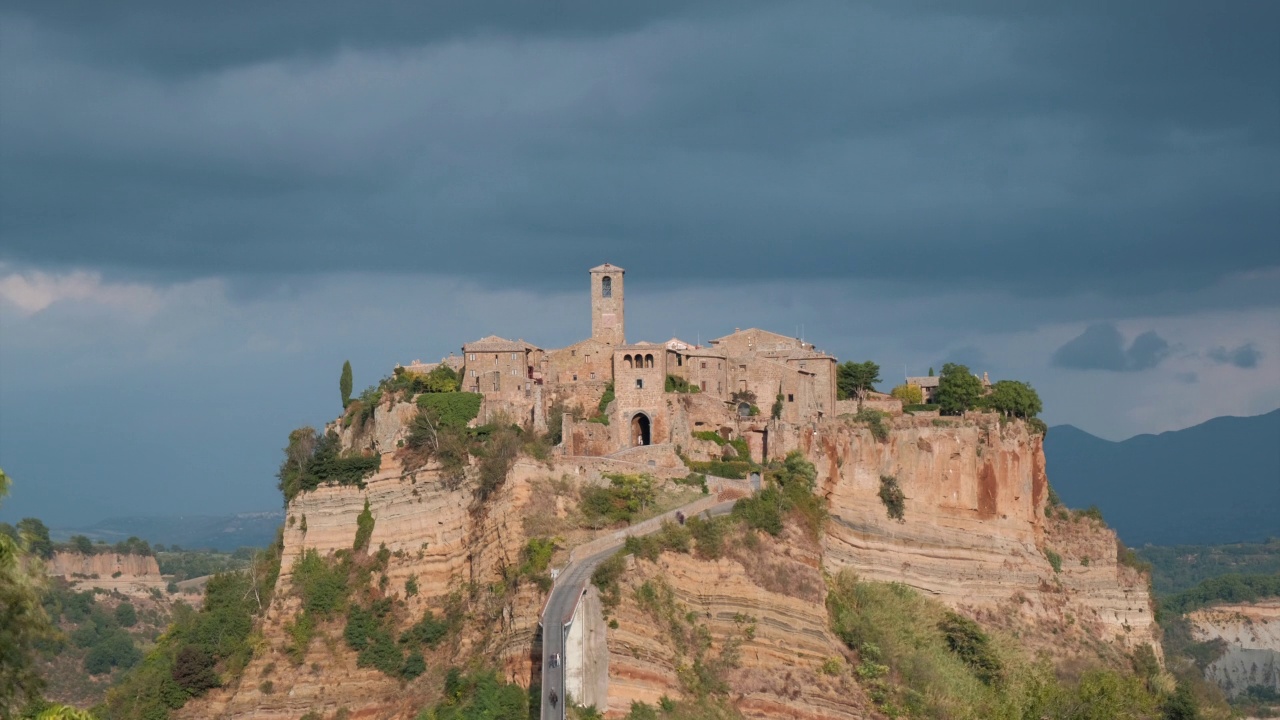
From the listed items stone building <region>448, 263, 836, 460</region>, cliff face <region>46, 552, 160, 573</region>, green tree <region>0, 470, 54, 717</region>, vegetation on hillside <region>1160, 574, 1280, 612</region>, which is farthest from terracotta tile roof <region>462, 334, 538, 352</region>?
vegetation on hillside <region>1160, 574, 1280, 612</region>

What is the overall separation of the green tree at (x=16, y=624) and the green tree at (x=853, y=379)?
56.3 meters

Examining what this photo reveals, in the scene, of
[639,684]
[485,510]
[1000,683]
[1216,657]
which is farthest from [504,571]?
[1216,657]

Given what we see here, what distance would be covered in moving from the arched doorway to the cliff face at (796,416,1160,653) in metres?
6.73

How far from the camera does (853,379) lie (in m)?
78.1

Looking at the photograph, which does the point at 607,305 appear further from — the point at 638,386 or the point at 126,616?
the point at 126,616

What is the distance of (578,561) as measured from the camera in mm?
55219

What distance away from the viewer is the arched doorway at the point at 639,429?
231 feet

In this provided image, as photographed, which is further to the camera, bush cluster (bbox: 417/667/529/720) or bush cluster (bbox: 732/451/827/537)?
bush cluster (bbox: 732/451/827/537)

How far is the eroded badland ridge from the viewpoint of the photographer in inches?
2172

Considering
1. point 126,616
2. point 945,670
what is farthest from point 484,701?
point 126,616

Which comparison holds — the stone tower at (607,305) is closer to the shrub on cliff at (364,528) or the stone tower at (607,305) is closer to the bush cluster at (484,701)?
the shrub on cliff at (364,528)

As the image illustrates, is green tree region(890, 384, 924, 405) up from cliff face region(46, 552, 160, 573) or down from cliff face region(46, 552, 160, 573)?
up

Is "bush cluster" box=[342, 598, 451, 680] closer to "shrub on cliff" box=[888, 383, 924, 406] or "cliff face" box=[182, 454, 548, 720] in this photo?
"cliff face" box=[182, 454, 548, 720]

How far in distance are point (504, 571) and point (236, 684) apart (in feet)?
44.8
